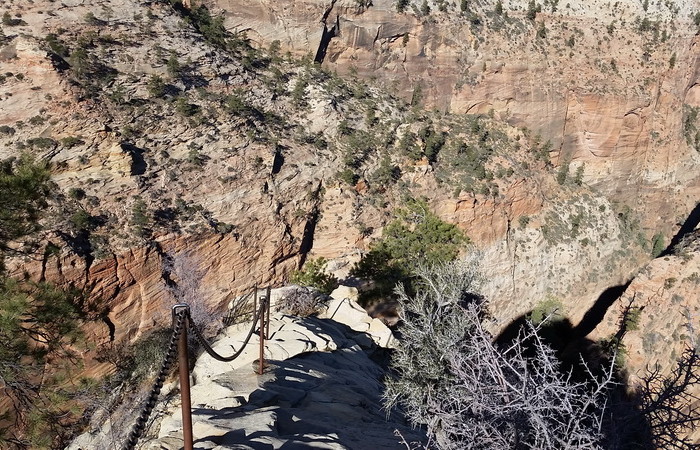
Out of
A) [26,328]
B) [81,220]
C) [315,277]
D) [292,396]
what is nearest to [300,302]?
[315,277]

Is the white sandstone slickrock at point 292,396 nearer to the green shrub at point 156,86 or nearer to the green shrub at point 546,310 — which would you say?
the green shrub at point 156,86

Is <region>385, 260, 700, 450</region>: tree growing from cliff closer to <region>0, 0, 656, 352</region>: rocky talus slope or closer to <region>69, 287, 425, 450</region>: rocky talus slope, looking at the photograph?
<region>69, 287, 425, 450</region>: rocky talus slope

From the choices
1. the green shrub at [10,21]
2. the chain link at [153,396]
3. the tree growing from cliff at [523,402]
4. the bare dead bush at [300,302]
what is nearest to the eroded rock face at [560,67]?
the green shrub at [10,21]

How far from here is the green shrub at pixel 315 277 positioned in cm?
2211

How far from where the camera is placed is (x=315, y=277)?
74.2 ft

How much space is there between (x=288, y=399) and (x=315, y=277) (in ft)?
44.5

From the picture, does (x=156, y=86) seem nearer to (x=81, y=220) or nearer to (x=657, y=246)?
(x=81, y=220)

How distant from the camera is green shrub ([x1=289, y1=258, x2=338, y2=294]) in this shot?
22109mm

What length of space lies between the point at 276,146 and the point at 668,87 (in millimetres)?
35044

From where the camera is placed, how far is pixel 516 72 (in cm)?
3547

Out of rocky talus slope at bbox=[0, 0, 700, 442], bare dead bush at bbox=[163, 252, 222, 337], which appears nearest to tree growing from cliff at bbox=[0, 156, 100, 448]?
rocky talus slope at bbox=[0, 0, 700, 442]

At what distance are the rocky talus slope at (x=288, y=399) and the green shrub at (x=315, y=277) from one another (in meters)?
6.90

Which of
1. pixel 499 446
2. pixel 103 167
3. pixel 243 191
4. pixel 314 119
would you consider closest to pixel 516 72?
pixel 314 119

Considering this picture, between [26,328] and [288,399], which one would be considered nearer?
[26,328]
